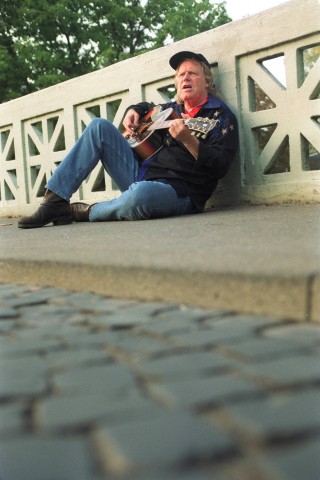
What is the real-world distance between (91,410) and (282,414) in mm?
321

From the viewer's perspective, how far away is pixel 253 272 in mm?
1752

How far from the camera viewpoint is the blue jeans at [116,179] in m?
4.03

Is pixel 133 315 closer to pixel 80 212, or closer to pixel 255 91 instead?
pixel 80 212

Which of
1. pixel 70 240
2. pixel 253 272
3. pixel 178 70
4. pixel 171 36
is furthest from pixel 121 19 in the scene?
pixel 253 272

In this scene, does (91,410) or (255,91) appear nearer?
(91,410)

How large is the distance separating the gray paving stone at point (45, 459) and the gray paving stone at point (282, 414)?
0.83 feet

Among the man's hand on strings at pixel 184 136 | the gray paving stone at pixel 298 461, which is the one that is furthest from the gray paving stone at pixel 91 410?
the man's hand on strings at pixel 184 136

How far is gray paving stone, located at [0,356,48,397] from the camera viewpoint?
1201 millimetres

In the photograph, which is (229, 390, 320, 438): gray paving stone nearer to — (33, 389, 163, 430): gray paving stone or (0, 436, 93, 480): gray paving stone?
(33, 389, 163, 430): gray paving stone

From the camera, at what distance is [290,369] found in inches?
47.4

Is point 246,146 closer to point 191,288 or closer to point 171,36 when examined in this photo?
point 191,288

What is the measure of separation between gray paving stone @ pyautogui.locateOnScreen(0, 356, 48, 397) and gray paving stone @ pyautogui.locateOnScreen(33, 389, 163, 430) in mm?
83

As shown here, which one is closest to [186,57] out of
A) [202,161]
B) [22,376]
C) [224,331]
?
[202,161]

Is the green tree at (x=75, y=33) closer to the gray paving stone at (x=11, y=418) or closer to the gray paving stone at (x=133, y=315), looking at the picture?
the gray paving stone at (x=133, y=315)
